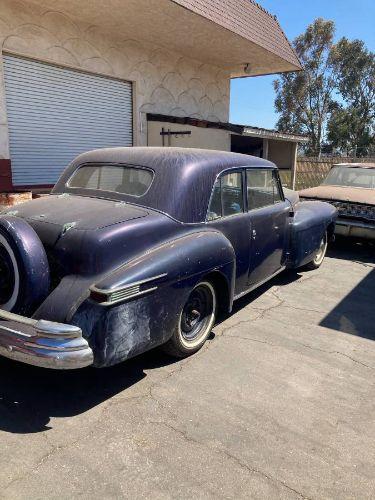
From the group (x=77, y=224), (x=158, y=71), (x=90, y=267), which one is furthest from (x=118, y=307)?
(x=158, y=71)

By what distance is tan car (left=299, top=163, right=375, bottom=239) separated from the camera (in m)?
7.14

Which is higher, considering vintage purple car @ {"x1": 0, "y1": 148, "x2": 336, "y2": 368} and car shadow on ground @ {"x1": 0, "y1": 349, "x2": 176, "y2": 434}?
vintage purple car @ {"x1": 0, "y1": 148, "x2": 336, "y2": 368}

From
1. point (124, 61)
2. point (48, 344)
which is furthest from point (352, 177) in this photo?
point (48, 344)

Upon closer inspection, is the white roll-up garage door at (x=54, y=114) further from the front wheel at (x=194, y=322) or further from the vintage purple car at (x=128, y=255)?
the front wheel at (x=194, y=322)

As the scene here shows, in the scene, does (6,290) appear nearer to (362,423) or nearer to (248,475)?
(248,475)

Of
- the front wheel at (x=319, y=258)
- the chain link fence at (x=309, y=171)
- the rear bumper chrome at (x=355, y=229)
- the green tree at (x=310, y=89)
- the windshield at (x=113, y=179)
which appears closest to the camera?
the windshield at (x=113, y=179)

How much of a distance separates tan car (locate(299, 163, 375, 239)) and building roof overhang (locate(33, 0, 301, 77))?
13.7ft

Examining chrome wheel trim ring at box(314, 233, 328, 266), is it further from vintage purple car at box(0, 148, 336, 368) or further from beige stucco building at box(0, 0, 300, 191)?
beige stucco building at box(0, 0, 300, 191)

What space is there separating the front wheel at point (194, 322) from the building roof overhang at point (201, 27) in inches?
243

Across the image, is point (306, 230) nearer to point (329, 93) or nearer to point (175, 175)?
point (175, 175)

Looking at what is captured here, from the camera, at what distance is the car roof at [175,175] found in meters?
3.43

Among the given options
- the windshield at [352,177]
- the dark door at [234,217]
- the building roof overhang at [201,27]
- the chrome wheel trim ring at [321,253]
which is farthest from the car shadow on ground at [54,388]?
the building roof overhang at [201,27]

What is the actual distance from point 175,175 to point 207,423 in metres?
2.00

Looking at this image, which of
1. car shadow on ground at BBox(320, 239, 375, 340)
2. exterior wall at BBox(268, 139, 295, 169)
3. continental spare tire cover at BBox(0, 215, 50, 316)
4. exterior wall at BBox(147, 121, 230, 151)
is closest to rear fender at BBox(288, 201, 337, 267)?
car shadow on ground at BBox(320, 239, 375, 340)
